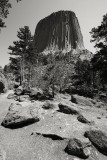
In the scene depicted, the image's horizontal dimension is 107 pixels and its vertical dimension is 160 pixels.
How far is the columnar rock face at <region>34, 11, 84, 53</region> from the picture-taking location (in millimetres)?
115312

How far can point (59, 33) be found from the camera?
121312mm

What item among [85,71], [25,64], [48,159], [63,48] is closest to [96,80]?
[85,71]

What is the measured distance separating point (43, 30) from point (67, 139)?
135089mm

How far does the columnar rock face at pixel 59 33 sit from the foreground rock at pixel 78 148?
106215 millimetres

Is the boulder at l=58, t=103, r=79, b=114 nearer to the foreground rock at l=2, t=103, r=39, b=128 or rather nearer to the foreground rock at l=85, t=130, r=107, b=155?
the foreground rock at l=2, t=103, r=39, b=128

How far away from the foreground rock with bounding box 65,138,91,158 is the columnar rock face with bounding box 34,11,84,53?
10622cm

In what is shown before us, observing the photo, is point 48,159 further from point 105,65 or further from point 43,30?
point 43,30

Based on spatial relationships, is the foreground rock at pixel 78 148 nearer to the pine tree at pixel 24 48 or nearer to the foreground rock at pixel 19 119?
the foreground rock at pixel 19 119

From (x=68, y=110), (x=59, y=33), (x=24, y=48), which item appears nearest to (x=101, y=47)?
(x=68, y=110)

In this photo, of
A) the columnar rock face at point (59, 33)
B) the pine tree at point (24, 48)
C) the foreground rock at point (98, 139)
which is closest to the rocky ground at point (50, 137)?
the foreground rock at point (98, 139)

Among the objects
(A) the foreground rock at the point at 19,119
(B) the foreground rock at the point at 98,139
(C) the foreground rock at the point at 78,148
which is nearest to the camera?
(C) the foreground rock at the point at 78,148

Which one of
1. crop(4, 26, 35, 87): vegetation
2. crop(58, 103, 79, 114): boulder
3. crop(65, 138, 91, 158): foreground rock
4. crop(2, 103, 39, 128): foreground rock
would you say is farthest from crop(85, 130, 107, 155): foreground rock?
crop(4, 26, 35, 87): vegetation

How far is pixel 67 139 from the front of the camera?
733 centimetres

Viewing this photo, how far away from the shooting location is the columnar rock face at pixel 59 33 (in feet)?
378
